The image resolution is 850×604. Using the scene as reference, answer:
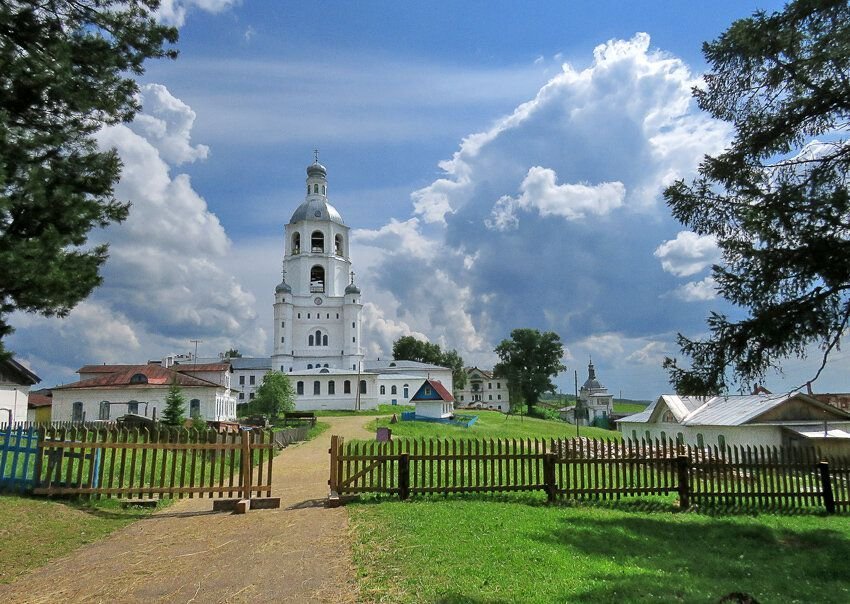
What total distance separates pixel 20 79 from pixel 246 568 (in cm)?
659

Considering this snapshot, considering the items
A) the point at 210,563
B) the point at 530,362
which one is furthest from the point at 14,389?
the point at 530,362

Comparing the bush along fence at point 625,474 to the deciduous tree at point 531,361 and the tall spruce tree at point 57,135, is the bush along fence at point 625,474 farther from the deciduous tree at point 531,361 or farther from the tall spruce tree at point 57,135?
the deciduous tree at point 531,361

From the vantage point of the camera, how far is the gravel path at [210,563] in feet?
21.1

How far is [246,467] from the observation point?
11.8 m

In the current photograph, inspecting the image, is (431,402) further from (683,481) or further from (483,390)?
(483,390)

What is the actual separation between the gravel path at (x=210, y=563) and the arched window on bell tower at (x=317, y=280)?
70223mm

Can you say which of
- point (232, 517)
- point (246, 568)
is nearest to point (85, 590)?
point (246, 568)

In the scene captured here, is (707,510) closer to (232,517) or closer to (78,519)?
(232,517)

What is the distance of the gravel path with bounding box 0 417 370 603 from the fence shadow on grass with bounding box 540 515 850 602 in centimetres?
308

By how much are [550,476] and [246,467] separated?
6.29 meters

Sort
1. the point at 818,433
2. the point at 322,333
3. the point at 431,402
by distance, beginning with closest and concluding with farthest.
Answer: the point at 818,433
the point at 431,402
the point at 322,333

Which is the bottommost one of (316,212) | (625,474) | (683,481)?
(683,481)

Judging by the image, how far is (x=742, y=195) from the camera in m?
10.9

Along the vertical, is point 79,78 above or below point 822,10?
below
